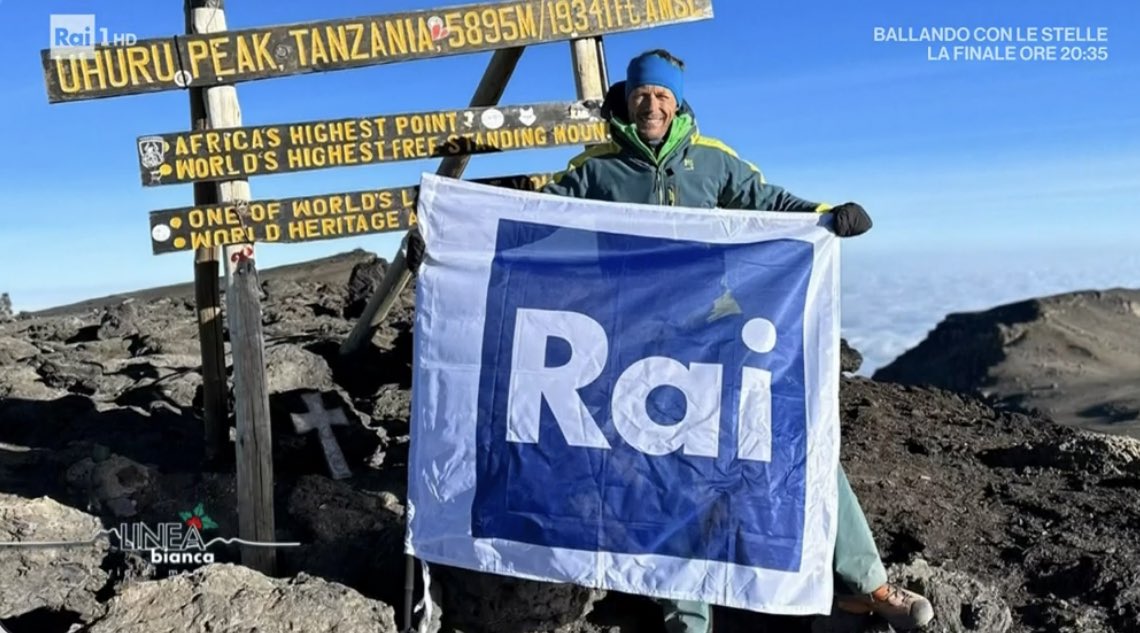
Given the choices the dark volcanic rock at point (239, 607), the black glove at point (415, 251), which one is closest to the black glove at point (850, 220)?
the black glove at point (415, 251)

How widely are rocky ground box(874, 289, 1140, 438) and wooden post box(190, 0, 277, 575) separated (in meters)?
12.0

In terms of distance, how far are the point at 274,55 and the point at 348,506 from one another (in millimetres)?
2187

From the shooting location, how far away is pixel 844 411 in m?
7.68

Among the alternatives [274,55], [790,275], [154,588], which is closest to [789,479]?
[790,275]

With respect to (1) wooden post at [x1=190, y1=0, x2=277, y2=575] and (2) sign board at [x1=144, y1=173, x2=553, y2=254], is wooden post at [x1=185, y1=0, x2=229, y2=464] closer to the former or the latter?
(1) wooden post at [x1=190, y1=0, x2=277, y2=575]

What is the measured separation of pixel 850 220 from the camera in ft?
15.1

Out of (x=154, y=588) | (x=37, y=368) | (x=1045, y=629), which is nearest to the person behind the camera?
(x=154, y=588)

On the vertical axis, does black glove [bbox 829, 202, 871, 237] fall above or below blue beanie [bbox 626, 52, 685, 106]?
below

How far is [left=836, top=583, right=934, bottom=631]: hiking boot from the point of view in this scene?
459cm

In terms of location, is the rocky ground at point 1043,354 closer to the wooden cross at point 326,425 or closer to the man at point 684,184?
the man at point 684,184

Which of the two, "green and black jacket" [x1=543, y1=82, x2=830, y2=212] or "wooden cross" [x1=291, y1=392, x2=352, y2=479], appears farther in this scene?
"wooden cross" [x1=291, y1=392, x2=352, y2=479]

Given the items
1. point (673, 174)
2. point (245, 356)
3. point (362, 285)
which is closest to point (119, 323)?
point (362, 285)

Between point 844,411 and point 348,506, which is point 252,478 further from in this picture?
point 844,411

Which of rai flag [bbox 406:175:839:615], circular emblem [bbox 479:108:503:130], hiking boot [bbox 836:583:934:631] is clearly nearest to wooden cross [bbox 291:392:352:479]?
rai flag [bbox 406:175:839:615]
